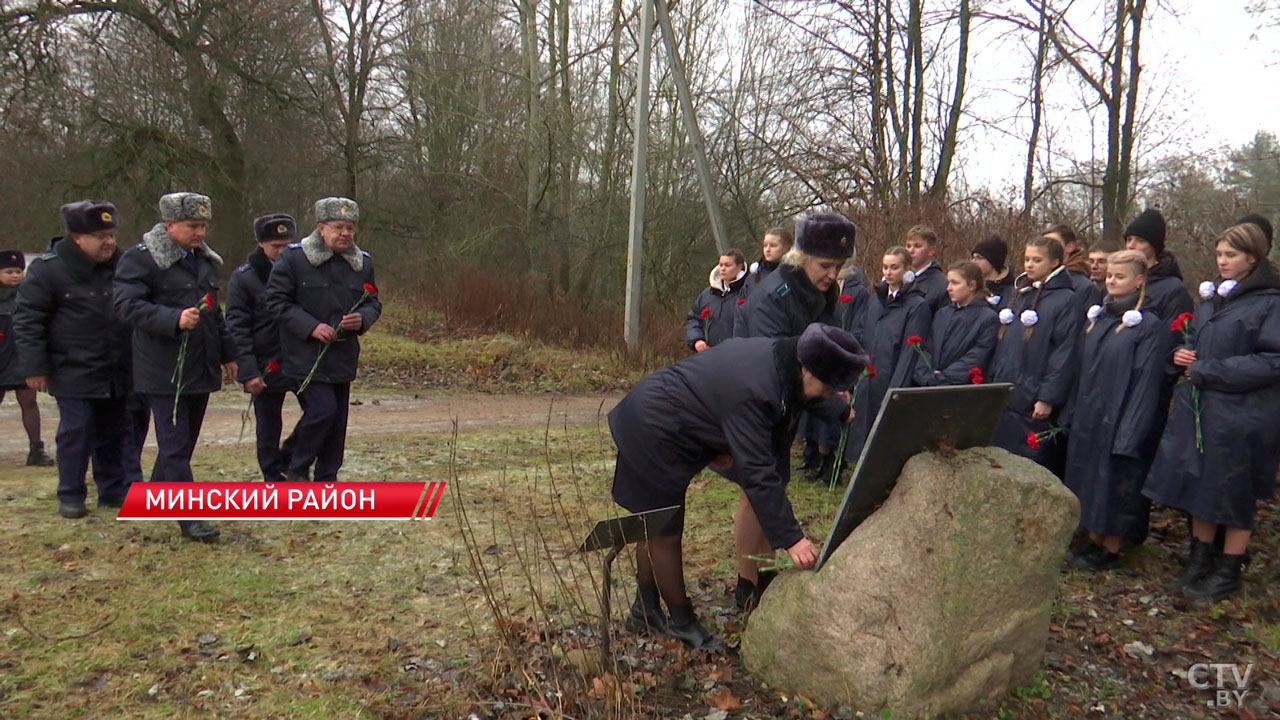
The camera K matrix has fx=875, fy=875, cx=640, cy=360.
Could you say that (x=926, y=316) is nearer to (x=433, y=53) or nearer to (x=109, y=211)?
(x=109, y=211)

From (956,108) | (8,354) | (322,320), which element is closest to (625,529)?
(322,320)

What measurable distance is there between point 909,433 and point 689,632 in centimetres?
138

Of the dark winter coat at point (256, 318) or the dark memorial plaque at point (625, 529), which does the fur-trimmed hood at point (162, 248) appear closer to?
the dark winter coat at point (256, 318)

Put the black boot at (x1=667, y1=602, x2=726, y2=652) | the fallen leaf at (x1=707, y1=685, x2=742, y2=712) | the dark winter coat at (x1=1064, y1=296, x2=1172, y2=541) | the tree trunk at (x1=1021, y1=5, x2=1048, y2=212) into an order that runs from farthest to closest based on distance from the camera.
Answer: the tree trunk at (x1=1021, y1=5, x2=1048, y2=212) < the dark winter coat at (x1=1064, y1=296, x2=1172, y2=541) < the black boot at (x1=667, y1=602, x2=726, y2=652) < the fallen leaf at (x1=707, y1=685, x2=742, y2=712)

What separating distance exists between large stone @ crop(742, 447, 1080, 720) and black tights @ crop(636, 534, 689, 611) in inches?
17.9

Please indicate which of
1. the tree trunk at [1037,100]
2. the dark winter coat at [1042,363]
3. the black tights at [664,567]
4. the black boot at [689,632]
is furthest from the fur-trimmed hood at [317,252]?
the tree trunk at [1037,100]

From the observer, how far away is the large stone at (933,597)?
134 inches

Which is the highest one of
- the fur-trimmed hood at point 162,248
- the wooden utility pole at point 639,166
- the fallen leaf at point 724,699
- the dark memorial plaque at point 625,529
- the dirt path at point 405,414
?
the wooden utility pole at point 639,166

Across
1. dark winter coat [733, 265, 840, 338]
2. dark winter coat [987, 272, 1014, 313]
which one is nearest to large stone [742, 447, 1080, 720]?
dark winter coat [733, 265, 840, 338]

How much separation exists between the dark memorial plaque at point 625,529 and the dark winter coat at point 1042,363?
120 inches

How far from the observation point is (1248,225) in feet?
15.7

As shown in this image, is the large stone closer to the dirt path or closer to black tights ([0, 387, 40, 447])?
the dirt path

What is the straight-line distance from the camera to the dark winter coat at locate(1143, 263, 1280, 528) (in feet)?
15.0

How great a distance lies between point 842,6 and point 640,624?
16614 millimetres
